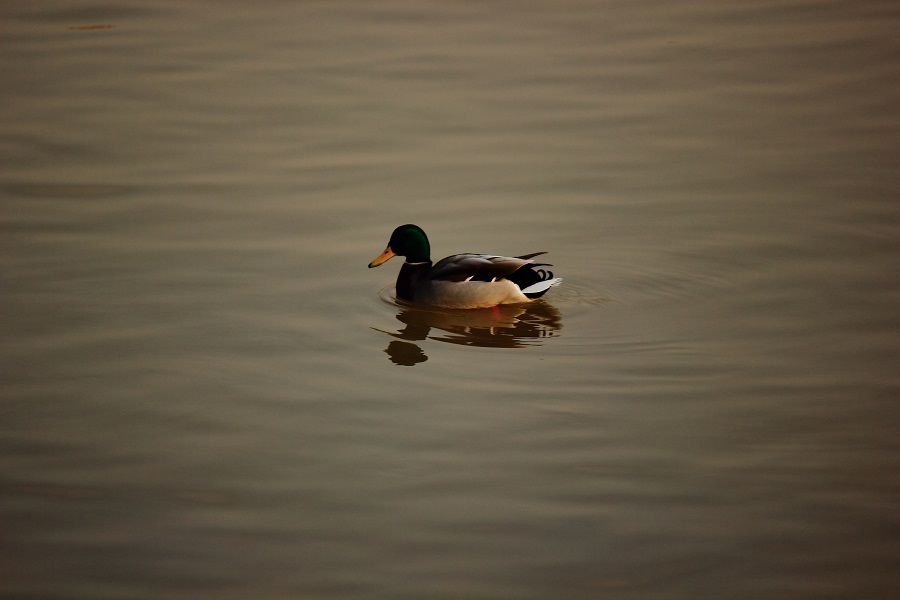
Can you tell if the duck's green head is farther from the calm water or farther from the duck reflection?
the duck reflection

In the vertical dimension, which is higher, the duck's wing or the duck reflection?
the duck's wing

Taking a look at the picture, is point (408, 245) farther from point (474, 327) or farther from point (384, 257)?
point (474, 327)

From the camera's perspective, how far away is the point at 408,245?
29.3ft

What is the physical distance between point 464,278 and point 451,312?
13.8 inches

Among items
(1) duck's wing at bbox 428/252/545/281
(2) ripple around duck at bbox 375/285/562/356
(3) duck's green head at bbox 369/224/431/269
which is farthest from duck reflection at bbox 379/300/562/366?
(3) duck's green head at bbox 369/224/431/269

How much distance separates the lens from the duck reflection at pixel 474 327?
7.84 meters

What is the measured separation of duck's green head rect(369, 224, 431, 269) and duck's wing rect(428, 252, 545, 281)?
31 centimetres

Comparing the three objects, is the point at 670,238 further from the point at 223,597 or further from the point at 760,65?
the point at 223,597

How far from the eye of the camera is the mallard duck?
8484 mm

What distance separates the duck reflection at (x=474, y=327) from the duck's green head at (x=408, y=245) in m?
0.41

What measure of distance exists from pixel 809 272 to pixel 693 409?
2.53 metres

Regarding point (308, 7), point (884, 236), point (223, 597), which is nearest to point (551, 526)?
point (223, 597)

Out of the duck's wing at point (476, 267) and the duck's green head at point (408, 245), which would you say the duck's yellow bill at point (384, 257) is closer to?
the duck's green head at point (408, 245)

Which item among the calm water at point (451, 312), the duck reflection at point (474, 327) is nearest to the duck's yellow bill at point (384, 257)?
the calm water at point (451, 312)
